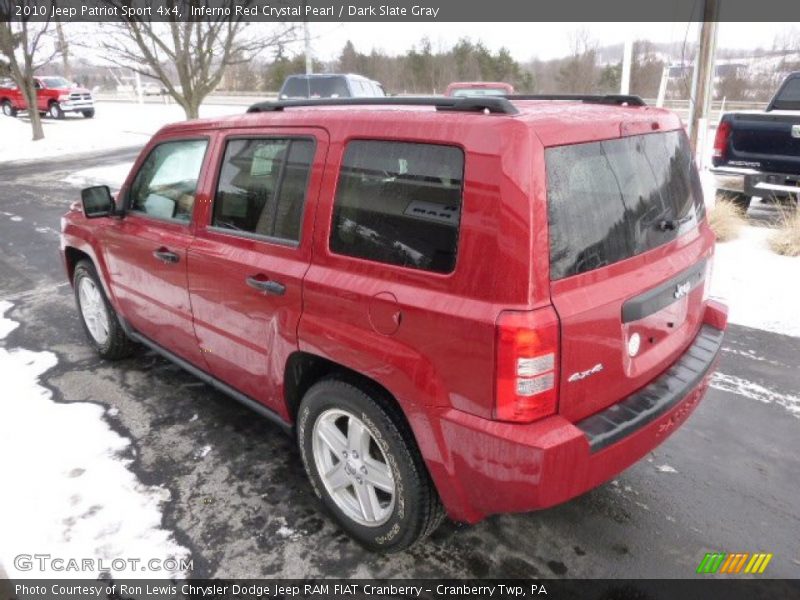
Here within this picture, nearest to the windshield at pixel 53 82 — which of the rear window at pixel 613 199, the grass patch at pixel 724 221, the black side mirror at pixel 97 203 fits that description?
the black side mirror at pixel 97 203

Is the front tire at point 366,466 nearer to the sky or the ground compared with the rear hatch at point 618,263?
nearer to the ground

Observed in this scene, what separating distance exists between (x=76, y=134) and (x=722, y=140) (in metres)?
22.6

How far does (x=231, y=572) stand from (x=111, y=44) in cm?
1184

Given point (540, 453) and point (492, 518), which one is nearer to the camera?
point (540, 453)

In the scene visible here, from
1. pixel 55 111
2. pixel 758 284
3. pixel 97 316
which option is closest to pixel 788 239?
pixel 758 284

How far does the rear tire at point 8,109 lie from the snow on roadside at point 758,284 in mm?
33674

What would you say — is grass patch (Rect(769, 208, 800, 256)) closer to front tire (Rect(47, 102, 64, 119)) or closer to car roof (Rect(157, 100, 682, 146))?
car roof (Rect(157, 100, 682, 146))

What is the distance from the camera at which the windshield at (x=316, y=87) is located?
13.2 meters

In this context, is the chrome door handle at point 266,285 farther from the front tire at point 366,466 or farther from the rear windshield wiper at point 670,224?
the rear windshield wiper at point 670,224

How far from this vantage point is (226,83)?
163ft

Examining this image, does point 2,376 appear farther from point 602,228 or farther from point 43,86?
point 43,86

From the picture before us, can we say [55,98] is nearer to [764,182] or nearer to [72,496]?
[764,182]

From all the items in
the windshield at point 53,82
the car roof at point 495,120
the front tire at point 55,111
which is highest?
the windshield at point 53,82

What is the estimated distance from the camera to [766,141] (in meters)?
7.50
